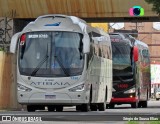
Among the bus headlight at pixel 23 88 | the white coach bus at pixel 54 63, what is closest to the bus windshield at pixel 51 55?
the white coach bus at pixel 54 63

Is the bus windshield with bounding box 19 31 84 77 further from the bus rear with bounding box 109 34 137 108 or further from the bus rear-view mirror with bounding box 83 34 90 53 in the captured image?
the bus rear with bounding box 109 34 137 108

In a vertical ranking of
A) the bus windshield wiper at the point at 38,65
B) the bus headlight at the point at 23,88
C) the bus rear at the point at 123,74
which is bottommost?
the bus rear at the point at 123,74

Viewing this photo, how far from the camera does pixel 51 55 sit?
27.2 m

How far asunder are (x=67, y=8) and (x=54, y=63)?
10.3 m

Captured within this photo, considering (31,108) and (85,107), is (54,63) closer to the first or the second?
(85,107)

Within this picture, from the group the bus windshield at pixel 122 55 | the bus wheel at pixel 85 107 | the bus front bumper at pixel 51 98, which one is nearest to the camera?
the bus front bumper at pixel 51 98

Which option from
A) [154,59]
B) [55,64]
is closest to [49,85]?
[55,64]

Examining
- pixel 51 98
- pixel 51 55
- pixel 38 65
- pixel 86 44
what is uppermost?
pixel 86 44

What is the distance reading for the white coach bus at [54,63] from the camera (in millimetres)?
26766

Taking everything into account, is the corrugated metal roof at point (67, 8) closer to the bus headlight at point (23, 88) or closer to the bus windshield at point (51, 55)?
the bus windshield at point (51, 55)

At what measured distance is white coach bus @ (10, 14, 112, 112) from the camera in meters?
A: 26.8

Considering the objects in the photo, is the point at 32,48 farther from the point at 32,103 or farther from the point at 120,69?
the point at 120,69

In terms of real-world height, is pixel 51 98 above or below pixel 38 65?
below

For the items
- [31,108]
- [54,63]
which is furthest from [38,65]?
[31,108]
